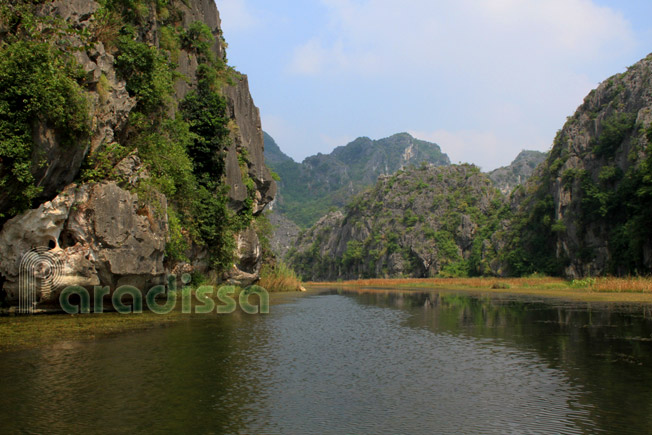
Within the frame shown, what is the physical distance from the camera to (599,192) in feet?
183

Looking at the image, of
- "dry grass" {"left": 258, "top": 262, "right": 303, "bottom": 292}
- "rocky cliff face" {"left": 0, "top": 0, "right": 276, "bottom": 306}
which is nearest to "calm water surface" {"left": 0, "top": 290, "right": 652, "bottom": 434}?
"rocky cliff face" {"left": 0, "top": 0, "right": 276, "bottom": 306}

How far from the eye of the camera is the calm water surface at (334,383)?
6.78 m

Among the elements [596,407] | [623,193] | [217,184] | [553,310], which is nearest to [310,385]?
[596,407]

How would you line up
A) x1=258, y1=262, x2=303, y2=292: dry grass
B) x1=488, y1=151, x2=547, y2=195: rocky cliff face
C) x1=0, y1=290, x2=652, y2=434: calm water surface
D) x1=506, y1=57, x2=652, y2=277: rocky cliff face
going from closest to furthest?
x1=0, y1=290, x2=652, y2=434: calm water surface, x1=258, y1=262, x2=303, y2=292: dry grass, x1=506, y1=57, x2=652, y2=277: rocky cliff face, x1=488, y1=151, x2=547, y2=195: rocky cliff face

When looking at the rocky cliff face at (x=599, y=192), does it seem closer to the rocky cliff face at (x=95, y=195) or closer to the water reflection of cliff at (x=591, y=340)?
the water reflection of cliff at (x=591, y=340)

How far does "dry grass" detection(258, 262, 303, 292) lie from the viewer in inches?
1708

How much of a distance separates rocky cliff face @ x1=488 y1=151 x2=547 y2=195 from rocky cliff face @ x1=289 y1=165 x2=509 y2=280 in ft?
190

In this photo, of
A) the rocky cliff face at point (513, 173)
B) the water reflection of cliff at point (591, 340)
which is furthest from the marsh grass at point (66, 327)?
the rocky cliff face at point (513, 173)

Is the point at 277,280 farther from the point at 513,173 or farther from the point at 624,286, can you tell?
the point at 513,173

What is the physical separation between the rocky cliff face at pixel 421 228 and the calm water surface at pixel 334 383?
7340 cm

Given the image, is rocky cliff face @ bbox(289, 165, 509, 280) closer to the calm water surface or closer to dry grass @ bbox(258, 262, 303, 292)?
dry grass @ bbox(258, 262, 303, 292)

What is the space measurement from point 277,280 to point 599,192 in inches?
1471

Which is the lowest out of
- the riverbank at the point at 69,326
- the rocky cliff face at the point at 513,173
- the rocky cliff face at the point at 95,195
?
the riverbank at the point at 69,326

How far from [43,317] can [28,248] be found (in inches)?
93.8
